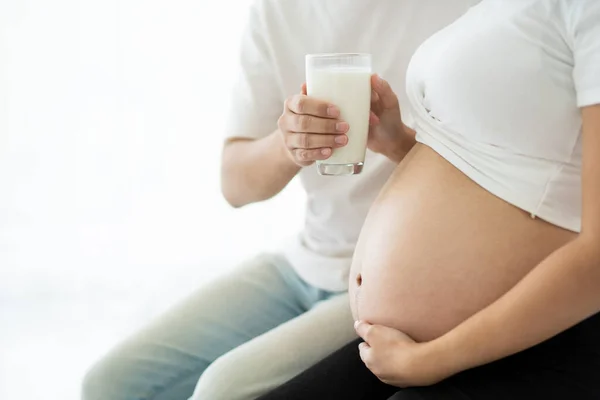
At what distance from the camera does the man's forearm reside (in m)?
1.19

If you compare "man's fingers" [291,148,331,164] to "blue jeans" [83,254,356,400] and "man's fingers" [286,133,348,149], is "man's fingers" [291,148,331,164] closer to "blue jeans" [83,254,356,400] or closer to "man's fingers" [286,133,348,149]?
"man's fingers" [286,133,348,149]

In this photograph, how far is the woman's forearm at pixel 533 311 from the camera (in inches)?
30.0

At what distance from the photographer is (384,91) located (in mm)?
1060

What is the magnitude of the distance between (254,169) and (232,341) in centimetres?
31

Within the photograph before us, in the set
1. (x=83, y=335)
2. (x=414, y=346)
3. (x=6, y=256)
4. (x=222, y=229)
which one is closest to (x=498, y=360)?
(x=414, y=346)

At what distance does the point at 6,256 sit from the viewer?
6.32 feet

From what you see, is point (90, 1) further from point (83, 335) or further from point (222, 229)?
point (83, 335)

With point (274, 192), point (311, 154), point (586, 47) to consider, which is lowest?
point (274, 192)

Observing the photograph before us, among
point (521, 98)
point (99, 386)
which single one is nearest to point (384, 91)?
point (521, 98)

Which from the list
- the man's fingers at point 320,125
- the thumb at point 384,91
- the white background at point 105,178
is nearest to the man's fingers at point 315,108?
the man's fingers at point 320,125

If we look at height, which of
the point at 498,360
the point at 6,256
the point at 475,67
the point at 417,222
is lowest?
the point at 6,256

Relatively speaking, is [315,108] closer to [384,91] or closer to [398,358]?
[384,91]

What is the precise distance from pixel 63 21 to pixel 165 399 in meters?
1.01

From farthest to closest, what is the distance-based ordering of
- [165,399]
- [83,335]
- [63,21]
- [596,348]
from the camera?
[83,335] < [63,21] < [165,399] < [596,348]
